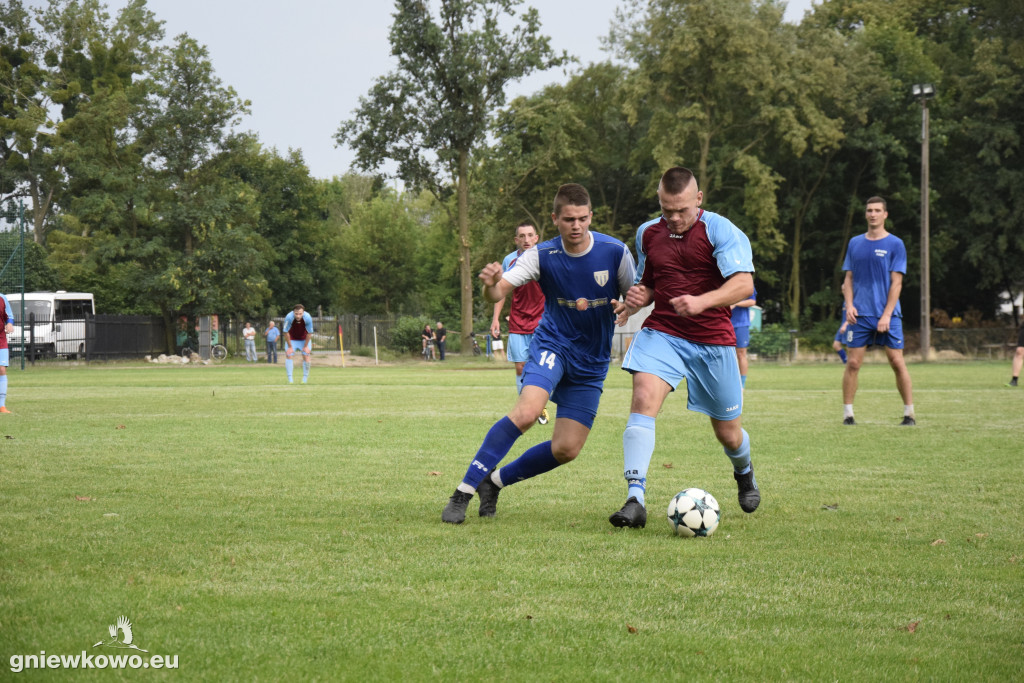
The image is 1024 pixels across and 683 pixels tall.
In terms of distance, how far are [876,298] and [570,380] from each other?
6.69 m

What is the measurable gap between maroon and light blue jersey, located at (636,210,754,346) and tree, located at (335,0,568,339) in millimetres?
38428

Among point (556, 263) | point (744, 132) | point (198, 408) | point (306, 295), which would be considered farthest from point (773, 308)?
point (556, 263)

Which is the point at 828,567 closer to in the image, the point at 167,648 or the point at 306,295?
the point at 167,648

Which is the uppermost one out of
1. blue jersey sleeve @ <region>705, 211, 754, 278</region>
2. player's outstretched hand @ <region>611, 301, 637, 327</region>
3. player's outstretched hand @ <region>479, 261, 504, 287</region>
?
blue jersey sleeve @ <region>705, 211, 754, 278</region>

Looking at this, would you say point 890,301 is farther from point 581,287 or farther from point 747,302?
point 581,287

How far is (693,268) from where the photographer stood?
20.3 feet

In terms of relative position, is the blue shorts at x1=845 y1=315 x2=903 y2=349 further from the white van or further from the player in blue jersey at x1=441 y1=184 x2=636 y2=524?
the white van

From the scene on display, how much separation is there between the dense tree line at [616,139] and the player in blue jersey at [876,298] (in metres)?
33.4

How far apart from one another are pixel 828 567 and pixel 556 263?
2.49m

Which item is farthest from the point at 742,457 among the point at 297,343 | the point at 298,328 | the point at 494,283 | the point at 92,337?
the point at 92,337

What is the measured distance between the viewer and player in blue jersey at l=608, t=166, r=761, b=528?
19.6 feet

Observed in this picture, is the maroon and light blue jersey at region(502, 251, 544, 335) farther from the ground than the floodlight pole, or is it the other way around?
the floodlight pole

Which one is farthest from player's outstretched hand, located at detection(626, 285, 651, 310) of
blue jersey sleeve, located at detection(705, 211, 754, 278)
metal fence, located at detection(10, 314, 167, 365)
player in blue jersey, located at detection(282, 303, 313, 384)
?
metal fence, located at detection(10, 314, 167, 365)

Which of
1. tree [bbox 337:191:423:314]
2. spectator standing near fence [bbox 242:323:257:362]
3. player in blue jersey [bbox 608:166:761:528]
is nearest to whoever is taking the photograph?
player in blue jersey [bbox 608:166:761:528]
